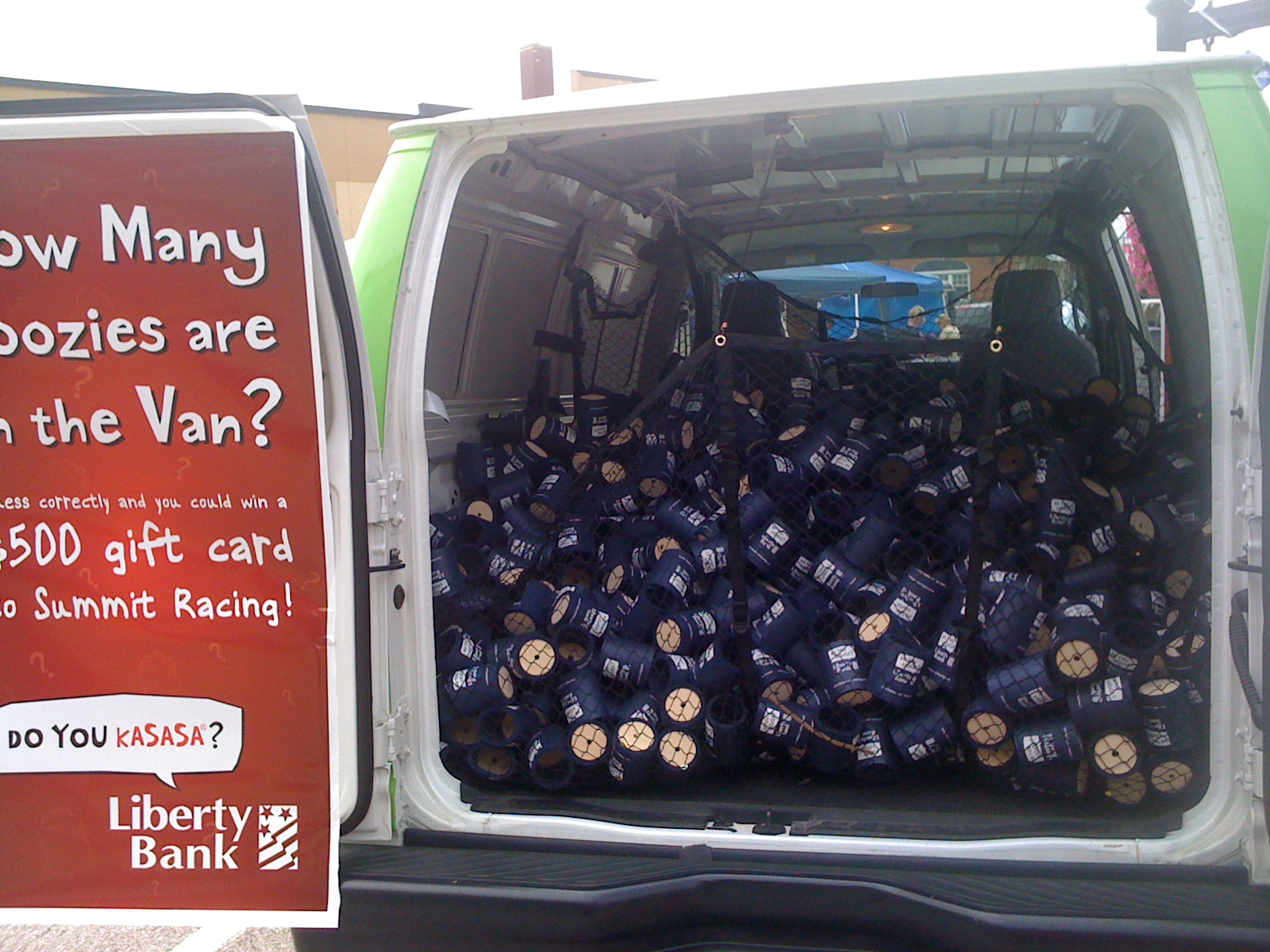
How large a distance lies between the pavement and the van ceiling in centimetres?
273

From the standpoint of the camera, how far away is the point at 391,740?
7.74 ft

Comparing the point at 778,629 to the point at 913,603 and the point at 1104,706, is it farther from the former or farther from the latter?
the point at 1104,706

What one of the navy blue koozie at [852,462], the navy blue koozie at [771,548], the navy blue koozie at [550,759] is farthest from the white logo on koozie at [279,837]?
the navy blue koozie at [852,462]

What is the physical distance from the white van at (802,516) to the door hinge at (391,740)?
10 mm

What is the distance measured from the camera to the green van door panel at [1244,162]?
2.02m

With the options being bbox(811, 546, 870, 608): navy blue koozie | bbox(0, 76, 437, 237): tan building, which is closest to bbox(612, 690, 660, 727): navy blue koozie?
bbox(811, 546, 870, 608): navy blue koozie

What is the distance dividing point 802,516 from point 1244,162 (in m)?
1.71

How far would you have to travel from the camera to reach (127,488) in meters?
1.98

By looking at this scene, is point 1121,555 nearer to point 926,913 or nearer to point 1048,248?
point 926,913

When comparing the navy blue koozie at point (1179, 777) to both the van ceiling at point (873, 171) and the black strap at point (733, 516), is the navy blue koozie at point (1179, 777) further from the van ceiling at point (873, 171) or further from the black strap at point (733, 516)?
the van ceiling at point (873, 171)

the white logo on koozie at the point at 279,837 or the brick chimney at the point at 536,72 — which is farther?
the brick chimney at the point at 536,72

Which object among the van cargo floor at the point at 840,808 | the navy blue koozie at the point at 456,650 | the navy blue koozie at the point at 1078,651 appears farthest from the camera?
the navy blue koozie at the point at 456,650

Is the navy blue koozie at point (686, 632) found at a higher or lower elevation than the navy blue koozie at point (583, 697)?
higher

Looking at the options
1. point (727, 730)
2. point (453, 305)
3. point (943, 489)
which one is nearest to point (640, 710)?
point (727, 730)
